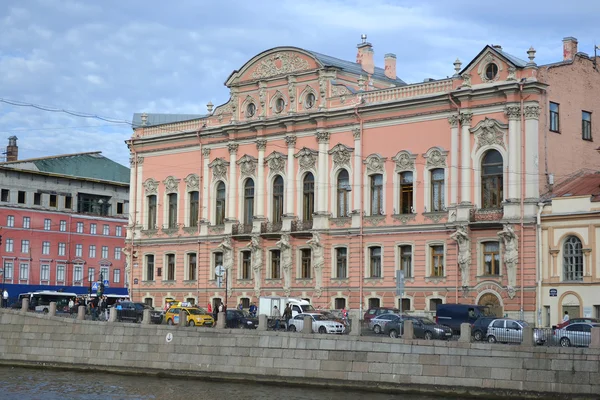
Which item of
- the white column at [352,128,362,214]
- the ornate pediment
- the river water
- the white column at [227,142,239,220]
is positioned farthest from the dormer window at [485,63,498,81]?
the river water

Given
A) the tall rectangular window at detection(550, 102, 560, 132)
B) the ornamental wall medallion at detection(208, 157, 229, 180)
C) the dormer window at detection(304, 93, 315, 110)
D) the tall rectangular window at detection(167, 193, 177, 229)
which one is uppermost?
the dormer window at detection(304, 93, 315, 110)

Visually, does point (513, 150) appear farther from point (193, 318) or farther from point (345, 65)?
point (193, 318)

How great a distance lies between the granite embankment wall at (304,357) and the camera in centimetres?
3134

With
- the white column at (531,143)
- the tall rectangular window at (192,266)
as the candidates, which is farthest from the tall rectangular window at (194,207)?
the white column at (531,143)

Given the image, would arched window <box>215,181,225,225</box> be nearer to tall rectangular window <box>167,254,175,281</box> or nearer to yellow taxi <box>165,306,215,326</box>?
tall rectangular window <box>167,254,175,281</box>

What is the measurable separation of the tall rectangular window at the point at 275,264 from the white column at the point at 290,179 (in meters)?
2.46

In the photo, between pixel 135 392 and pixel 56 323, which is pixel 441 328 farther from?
pixel 56 323

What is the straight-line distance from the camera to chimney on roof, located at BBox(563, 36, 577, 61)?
50.4 meters

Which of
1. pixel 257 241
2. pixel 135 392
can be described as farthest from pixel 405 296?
pixel 135 392

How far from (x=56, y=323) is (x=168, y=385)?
9.20 meters

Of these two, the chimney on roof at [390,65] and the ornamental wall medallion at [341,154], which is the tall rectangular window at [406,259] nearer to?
the ornamental wall medallion at [341,154]

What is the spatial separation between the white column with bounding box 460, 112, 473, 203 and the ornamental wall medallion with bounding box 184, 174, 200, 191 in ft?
58.7

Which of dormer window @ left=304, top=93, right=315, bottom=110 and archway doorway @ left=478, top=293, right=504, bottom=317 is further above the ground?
dormer window @ left=304, top=93, right=315, bottom=110

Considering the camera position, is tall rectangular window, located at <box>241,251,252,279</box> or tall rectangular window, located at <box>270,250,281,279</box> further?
tall rectangular window, located at <box>241,251,252,279</box>
